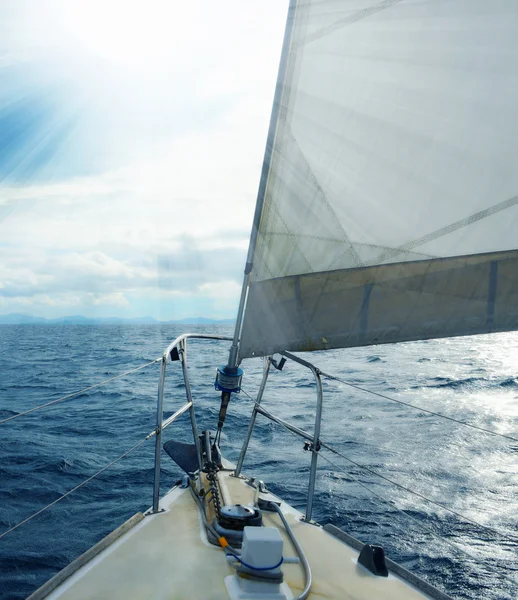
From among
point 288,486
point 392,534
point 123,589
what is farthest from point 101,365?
point 123,589

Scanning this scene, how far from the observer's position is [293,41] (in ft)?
7.48

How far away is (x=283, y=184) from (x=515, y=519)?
5154 millimetres

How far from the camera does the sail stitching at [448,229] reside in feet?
6.70

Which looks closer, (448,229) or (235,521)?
(448,229)

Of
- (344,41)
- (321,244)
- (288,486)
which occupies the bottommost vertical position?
(288,486)

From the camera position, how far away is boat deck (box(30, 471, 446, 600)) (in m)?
2.11

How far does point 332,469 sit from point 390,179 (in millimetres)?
5762

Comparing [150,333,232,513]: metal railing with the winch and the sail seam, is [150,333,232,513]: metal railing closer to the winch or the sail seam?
the winch

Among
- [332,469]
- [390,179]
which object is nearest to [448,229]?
[390,179]

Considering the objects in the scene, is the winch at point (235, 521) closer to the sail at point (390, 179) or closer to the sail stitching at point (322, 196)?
the sail at point (390, 179)

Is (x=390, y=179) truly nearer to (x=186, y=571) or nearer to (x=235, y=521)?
(x=235, y=521)

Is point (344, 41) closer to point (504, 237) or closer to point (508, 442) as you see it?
point (504, 237)

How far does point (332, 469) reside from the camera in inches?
280

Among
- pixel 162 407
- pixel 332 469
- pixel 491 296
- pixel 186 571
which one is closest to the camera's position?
pixel 491 296
